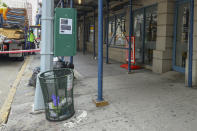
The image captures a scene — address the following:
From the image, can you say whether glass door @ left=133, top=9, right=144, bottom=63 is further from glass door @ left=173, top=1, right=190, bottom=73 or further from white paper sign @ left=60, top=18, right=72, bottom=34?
white paper sign @ left=60, top=18, right=72, bottom=34

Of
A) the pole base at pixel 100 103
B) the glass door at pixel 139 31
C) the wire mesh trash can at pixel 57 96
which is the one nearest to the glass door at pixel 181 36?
the glass door at pixel 139 31

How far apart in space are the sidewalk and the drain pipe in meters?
0.29

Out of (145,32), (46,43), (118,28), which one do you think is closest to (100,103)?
(46,43)

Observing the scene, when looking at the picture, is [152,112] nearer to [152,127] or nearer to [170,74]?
[152,127]

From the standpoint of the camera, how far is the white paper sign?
13.3ft

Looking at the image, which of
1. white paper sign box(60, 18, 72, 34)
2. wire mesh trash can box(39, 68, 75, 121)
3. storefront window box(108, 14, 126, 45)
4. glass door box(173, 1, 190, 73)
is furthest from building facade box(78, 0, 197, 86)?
wire mesh trash can box(39, 68, 75, 121)

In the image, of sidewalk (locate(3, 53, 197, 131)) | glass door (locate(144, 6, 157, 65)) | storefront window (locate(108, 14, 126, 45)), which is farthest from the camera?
storefront window (locate(108, 14, 126, 45))

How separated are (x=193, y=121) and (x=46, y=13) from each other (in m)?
3.29

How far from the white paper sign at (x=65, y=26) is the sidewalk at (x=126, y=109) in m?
1.56

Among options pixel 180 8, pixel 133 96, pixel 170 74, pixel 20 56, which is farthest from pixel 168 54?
pixel 20 56

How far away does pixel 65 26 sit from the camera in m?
4.13

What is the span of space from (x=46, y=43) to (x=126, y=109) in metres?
2.05

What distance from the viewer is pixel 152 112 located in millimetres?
3621

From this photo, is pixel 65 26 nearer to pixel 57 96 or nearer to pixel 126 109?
pixel 57 96
